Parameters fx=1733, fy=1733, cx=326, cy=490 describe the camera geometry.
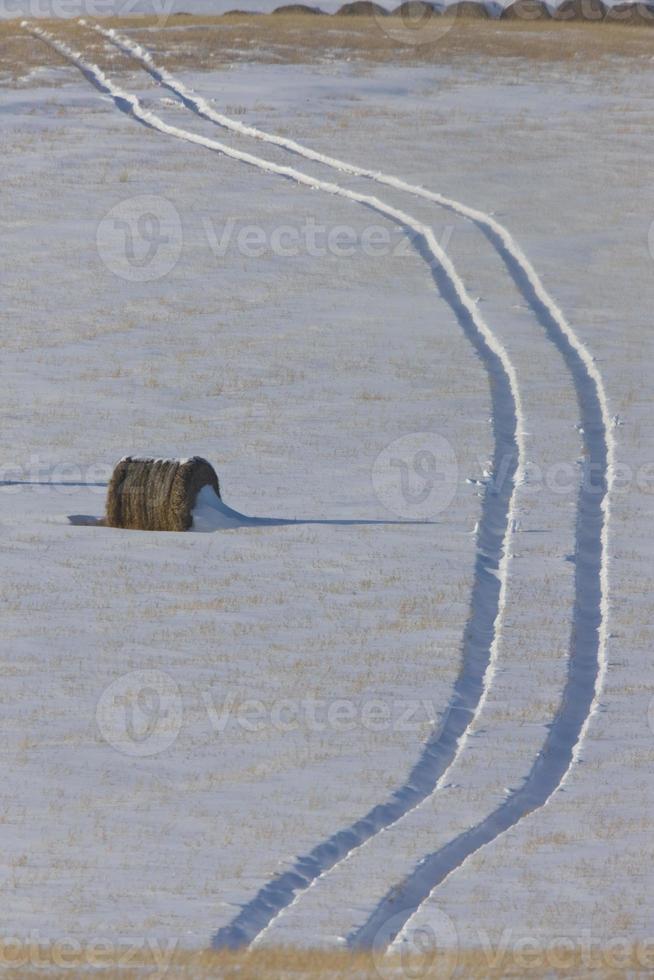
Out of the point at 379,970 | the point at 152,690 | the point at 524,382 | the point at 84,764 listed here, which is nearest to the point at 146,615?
the point at 152,690

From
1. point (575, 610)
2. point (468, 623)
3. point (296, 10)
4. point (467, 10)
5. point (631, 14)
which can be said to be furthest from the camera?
point (296, 10)

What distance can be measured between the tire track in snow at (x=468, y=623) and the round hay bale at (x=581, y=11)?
1140 inches

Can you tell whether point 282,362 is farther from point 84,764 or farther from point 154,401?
point 84,764

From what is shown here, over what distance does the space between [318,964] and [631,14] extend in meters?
57.0

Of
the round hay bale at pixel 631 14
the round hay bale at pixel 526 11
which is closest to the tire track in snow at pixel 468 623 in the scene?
the round hay bale at pixel 631 14

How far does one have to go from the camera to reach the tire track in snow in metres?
11.6

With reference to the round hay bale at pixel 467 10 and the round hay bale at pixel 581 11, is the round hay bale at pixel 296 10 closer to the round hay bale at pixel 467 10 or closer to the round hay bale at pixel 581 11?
the round hay bale at pixel 467 10

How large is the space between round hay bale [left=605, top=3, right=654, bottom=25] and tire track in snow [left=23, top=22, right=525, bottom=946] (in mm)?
28539

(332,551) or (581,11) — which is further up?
(581,11)

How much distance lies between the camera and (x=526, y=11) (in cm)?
6366

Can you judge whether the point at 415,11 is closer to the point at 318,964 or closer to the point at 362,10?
the point at 362,10

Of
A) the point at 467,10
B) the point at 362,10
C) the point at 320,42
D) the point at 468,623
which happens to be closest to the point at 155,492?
the point at 468,623

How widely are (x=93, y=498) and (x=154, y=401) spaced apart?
4.60 m

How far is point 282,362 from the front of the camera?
27.3m
